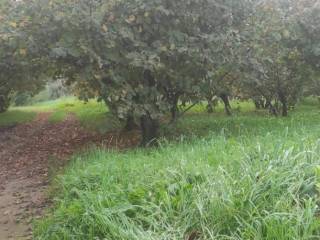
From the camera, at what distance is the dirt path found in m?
6.32

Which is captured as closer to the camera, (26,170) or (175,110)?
(175,110)

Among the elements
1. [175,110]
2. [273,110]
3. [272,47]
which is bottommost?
[273,110]

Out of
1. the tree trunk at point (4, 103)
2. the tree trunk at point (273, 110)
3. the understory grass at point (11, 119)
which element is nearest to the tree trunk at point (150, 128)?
the tree trunk at point (273, 110)

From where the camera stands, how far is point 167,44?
8.71 metres

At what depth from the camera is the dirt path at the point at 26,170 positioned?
6316mm

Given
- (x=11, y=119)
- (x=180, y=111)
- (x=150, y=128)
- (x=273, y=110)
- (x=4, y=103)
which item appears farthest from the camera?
(x=4, y=103)

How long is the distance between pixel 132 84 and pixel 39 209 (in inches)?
146

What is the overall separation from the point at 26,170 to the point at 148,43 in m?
4.34

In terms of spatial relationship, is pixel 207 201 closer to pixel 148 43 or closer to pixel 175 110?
pixel 148 43

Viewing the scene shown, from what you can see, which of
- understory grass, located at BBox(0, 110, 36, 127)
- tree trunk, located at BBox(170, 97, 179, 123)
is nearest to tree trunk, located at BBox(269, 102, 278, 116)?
tree trunk, located at BBox(170, 97, 179, 123)

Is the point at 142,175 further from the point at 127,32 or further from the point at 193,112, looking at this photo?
the point at 193,112

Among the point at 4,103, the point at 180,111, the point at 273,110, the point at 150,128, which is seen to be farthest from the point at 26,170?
the point at 4,103

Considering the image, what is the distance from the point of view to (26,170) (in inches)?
420

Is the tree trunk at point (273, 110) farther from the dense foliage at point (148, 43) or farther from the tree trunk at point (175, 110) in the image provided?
the tree trunk at point (175, 110)
